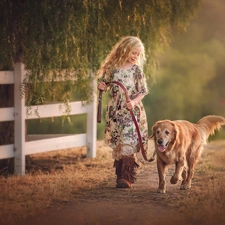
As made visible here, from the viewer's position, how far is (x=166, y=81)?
50.6 ft

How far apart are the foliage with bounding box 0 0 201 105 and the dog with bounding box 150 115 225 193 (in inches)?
73.3

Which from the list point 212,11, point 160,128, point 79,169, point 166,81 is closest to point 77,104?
point 79,169

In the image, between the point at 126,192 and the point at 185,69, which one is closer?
the point at 126,192

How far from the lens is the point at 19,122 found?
8492mm

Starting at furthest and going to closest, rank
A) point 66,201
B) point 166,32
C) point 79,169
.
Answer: point 166,32, point 79,169, point 66,201

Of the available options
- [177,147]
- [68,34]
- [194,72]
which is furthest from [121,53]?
[194,72]

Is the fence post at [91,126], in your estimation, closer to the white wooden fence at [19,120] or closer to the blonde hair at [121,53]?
the white wooden fence at [19,120]

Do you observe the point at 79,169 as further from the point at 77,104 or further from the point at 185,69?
the point at 185,69

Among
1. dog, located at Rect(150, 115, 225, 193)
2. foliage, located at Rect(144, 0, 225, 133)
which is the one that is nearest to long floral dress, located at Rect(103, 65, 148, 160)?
dog, located at Rect(150, 115, 225, 193)

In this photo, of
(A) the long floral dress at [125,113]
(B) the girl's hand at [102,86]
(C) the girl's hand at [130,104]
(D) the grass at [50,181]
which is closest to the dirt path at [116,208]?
(D) the grass at [50,181]

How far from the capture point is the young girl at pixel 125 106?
712 cm

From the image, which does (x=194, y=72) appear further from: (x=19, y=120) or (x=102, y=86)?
(x=102, y=86)

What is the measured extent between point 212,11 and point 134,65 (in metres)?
8.90

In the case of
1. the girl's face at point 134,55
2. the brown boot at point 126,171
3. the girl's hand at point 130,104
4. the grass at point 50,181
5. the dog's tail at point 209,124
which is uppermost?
the girl's face at point 134,55
